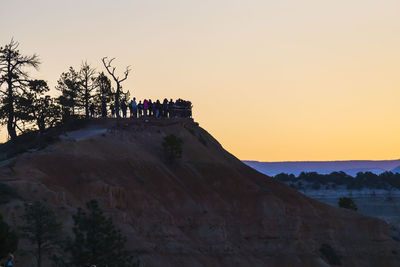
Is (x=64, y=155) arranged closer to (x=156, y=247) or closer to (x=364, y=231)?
(x=156, y=247)

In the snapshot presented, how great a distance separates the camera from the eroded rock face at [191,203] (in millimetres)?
70875

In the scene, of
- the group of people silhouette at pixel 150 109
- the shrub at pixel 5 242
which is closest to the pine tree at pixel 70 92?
the group of people silhouette at pixel 150 109

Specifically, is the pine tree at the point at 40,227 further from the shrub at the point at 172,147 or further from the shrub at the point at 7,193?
the shrub at the point at 172,147

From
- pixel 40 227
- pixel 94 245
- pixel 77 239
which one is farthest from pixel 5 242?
pixel 94 245

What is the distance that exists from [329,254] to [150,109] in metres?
23.9

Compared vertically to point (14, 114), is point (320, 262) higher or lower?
lower

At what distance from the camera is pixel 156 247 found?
234 ft

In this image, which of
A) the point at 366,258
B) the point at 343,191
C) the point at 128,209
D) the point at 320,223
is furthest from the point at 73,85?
the point at 343,191

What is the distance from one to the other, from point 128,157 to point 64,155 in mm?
7566

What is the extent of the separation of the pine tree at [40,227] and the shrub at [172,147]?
88.7 feet

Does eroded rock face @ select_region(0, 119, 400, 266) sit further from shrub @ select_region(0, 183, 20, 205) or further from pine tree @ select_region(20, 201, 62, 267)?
pine tree @ select_region(20, 201, 62, 267)

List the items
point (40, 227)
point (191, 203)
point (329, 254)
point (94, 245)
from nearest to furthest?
point (94, 245) → point (40, 227) → point (191, 203) → point (329, 254)

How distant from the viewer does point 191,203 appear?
80.3 metres

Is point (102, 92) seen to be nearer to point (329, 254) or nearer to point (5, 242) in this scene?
point (329, 254)
